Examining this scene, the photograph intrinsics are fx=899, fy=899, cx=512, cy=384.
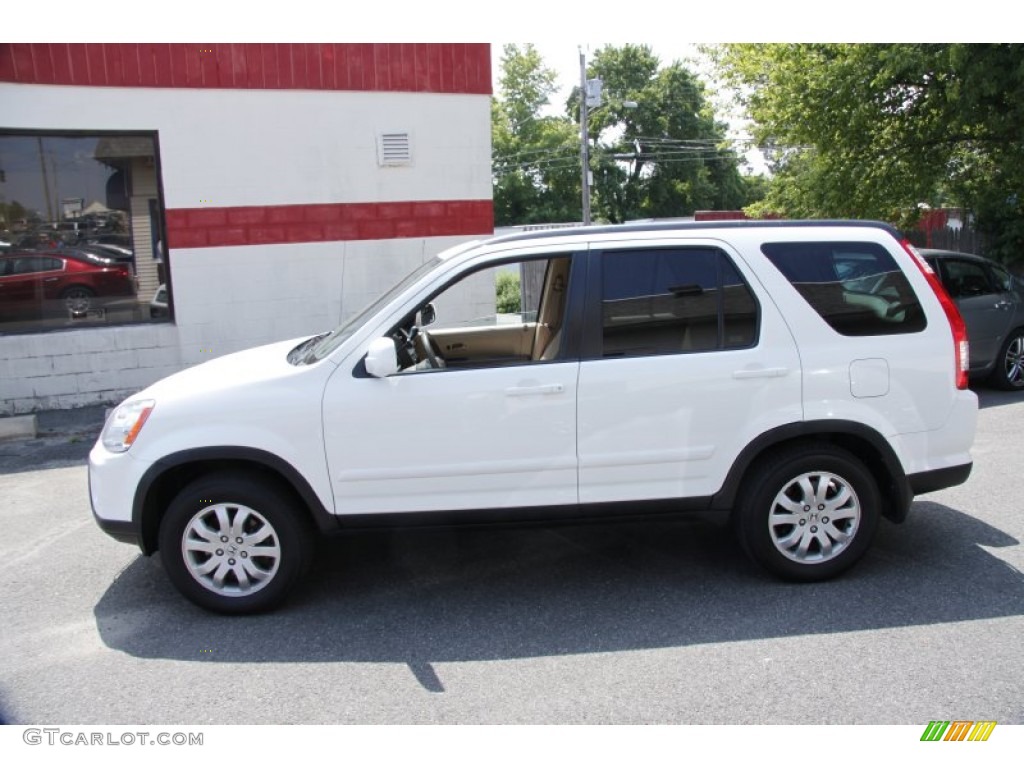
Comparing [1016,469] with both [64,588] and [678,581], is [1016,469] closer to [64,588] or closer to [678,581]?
[678,581]

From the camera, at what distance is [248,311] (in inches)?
399

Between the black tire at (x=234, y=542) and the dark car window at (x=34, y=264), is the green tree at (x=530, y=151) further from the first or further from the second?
the black tire at (x=234, y=542)

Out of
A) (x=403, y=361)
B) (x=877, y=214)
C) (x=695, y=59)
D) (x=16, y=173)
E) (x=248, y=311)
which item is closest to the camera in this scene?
(x=403, y=361)

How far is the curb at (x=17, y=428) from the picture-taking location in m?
8.70

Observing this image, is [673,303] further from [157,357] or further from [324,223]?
[157,357]

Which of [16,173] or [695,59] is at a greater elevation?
[695,59]

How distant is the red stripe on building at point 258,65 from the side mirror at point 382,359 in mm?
6763

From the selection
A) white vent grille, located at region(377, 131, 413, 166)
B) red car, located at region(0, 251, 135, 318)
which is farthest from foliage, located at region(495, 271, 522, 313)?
red car, located at region(0, 251, 135, 318)

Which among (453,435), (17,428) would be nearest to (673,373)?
(453,435)

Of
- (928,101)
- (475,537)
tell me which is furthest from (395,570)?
(928,101)

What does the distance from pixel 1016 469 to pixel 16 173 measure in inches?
383

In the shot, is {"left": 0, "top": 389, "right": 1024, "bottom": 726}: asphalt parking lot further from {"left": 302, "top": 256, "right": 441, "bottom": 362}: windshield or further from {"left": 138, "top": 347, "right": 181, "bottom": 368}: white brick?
{"left": 138, "top": 347, "right": 181, "bottom": 368}: white brick

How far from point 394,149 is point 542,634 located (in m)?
7.55

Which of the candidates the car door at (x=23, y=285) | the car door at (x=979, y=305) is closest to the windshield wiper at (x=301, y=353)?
the car door at (x=23, y=285)
